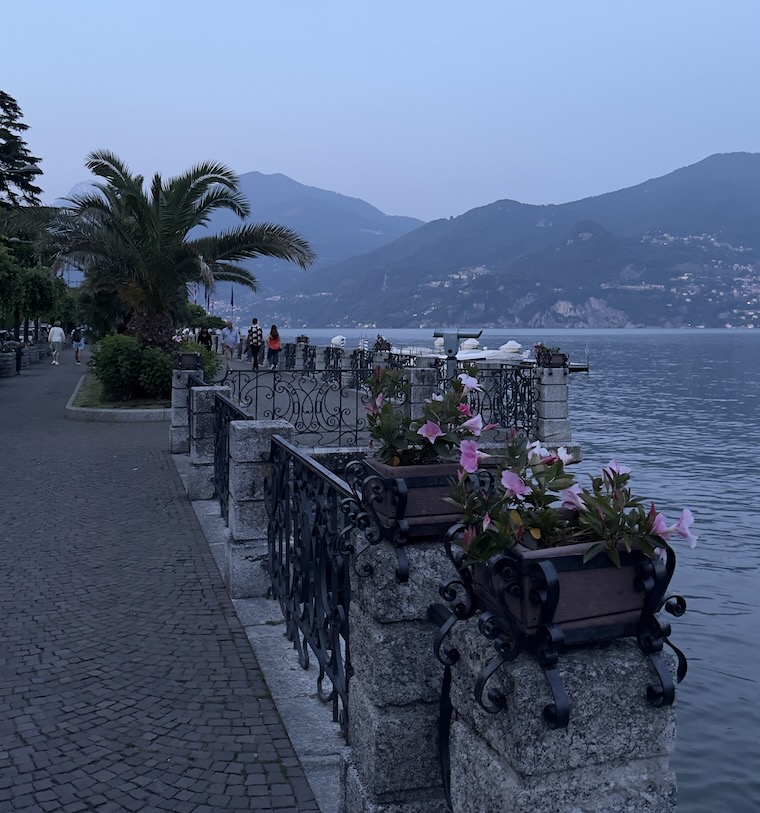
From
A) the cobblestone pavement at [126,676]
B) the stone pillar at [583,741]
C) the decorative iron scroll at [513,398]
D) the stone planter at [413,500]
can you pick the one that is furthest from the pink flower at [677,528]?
the decorative iron scroll at [513,398]

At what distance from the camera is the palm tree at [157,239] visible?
20.9 meters

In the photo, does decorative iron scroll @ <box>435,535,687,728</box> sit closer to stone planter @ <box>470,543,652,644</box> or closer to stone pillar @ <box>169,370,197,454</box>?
stone planter @ <box>470,543,652,644</box>

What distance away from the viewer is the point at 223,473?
898cm

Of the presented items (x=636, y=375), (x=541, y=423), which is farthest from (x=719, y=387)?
(x=541, y=423)

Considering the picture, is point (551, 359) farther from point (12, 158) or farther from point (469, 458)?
point (12, 158)

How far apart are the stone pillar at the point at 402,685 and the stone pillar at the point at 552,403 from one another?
1474cm

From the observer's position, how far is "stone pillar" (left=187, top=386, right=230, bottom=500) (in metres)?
10.4

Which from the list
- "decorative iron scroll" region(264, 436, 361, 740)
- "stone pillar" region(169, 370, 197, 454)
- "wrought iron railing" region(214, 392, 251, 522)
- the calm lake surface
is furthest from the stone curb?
"decorative iron scroll" region(264, 436, 361, 740)

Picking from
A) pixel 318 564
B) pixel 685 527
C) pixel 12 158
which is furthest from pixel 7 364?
pixel 685 527

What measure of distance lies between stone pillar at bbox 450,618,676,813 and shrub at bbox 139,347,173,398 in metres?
19.7

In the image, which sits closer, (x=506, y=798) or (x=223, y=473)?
(x=506, y=798)

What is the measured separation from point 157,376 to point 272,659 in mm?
16683

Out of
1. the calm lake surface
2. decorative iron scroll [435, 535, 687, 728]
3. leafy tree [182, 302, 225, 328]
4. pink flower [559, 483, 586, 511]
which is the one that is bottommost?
the calm lake surface

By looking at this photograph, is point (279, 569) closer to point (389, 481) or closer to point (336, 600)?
point (336, 600)
